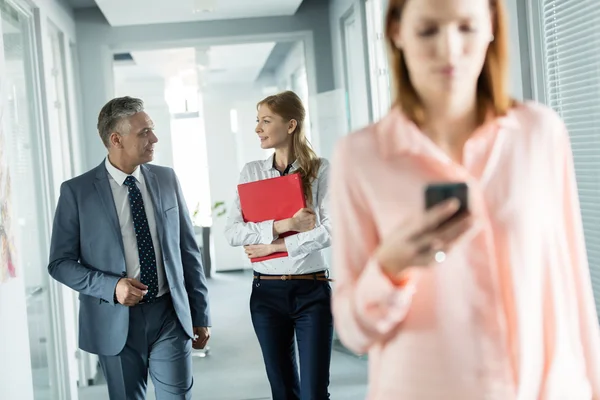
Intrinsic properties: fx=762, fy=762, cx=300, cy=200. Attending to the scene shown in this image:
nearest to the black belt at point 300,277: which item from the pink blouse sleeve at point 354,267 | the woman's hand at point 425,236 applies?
the pink blouse sleeve at point 354,267

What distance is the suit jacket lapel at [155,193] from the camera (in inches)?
111

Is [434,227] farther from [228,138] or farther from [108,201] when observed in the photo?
[228,138]

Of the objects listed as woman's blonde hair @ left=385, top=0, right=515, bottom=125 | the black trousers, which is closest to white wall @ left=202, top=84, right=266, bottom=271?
the black trousers

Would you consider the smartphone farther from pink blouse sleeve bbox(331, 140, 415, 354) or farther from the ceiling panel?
the ceiling panel

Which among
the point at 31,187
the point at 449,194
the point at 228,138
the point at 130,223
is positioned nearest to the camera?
the point at 449,194

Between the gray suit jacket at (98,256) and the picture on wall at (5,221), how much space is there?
0.44m

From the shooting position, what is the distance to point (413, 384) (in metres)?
0.83

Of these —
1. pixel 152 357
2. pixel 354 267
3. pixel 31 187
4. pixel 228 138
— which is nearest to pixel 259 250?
pixel 152 357

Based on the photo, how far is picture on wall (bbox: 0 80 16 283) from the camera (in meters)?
3.09

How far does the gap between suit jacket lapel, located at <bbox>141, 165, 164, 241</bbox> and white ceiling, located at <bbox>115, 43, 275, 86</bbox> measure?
128 inches

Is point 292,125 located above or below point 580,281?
above

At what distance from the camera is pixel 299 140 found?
10.2 ft

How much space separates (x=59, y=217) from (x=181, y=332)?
608mm

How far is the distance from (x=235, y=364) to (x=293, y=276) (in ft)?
9.17
